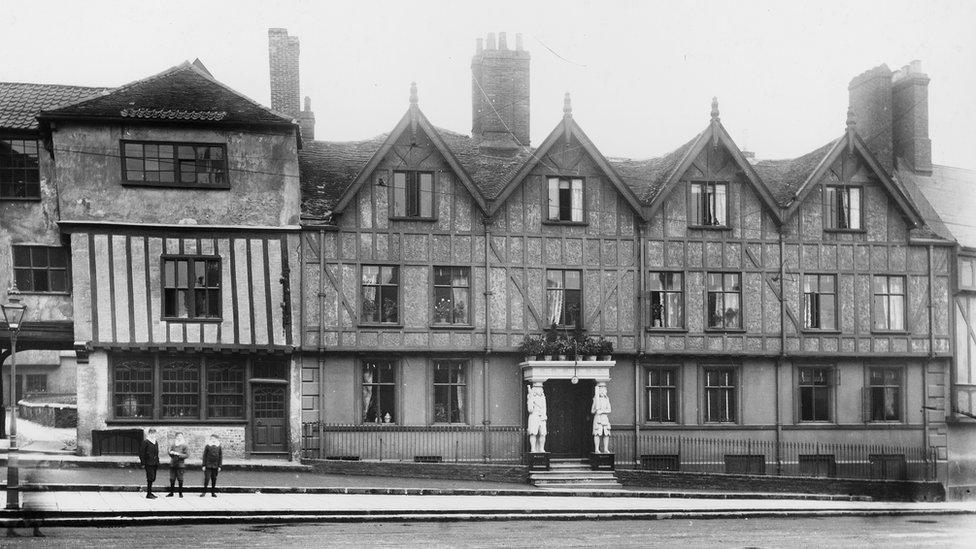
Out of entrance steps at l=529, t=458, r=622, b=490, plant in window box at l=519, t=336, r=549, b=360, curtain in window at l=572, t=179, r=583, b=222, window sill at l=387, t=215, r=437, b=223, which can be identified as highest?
curtain in window at l=572, t=179, r=583, b=222

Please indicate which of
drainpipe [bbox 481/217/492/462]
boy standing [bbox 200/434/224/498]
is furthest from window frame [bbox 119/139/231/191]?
boy standing [bbox 200/434/224/498]

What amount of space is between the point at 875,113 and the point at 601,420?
14160 mm

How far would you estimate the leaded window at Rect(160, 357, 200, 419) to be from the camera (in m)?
30.2

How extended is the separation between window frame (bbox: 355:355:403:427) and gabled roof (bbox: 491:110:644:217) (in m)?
4.87

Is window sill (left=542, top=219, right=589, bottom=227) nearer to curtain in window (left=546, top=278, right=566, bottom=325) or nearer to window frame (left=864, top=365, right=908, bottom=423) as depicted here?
curtain in window (left=546, top=278, right=566, bottom=325)

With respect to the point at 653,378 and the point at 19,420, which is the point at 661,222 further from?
the point at 19,420

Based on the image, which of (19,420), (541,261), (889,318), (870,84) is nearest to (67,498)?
(541,261)

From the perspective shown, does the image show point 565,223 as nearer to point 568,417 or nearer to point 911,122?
point 568,417

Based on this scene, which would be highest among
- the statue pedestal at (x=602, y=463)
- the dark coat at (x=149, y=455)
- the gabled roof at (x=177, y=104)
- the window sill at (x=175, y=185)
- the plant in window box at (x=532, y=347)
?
the gabled roof at (x=177, y=104)

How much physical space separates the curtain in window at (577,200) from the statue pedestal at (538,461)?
6.70 m

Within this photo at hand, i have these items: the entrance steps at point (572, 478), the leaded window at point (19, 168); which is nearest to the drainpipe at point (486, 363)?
the entrance steps at point (572, 478)

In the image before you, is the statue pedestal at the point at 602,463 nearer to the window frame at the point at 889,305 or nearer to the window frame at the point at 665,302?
the window frame at the point at 665,302

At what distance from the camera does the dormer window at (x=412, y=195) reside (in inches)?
1251

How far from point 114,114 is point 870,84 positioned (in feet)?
73.6
